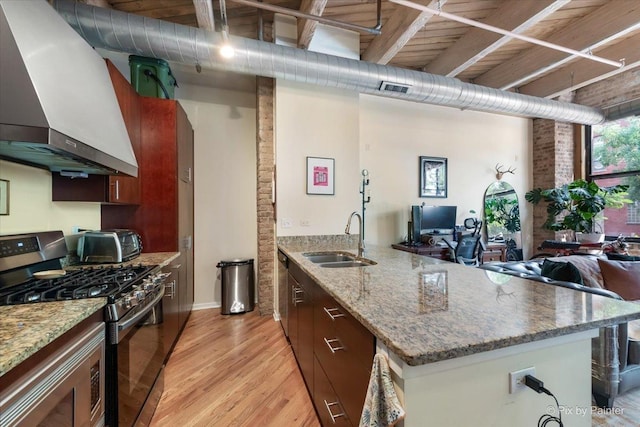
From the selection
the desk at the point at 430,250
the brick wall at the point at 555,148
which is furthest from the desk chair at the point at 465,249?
the brick wall at the point at 555,148

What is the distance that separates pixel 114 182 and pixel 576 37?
530 centimetres

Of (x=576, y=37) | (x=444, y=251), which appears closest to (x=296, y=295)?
(x=444, y=251)

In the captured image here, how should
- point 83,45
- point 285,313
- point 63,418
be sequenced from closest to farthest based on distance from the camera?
point 63,418
point 83,45
point 285,313

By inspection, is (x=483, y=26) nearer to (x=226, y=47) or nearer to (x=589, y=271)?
(x=226, y=47)

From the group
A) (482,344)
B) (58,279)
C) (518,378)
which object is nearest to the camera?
(482,344)

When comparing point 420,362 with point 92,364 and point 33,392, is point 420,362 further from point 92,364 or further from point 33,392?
point 92,364

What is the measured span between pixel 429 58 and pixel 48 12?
4.46 meters

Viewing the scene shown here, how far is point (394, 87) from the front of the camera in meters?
3.22

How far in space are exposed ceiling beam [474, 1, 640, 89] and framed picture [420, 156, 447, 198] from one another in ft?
5.00

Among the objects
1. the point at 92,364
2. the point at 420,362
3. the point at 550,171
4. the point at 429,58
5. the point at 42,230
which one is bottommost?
the point at 92,364

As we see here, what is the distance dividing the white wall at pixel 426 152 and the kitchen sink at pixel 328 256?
188cm

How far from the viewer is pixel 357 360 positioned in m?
1.02

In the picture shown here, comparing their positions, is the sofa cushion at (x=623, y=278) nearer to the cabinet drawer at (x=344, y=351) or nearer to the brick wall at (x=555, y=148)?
the cabinet drawer at (x=344, y=351)

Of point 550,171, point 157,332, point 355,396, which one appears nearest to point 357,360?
point 355,396
